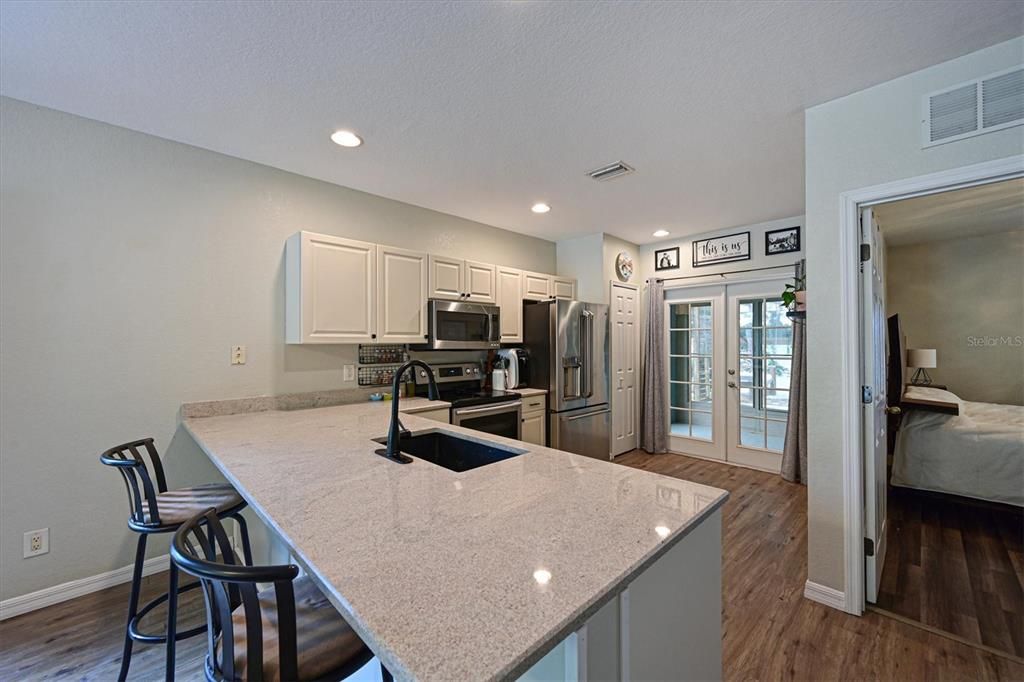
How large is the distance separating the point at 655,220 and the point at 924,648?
348 centimetres

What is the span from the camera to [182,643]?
187 cm

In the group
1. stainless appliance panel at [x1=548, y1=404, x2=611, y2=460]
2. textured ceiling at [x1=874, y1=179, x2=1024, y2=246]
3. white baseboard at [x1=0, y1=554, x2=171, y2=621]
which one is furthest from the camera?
stainless appliance panel at [x1=548, y1=404, x2=611, y2=460]

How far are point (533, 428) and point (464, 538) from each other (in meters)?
2.94

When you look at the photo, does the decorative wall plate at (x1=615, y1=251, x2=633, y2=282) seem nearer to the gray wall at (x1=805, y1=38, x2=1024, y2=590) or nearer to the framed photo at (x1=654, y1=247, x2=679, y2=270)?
the framed photo at (x1=654, y1=247, x2=679, y2=270)

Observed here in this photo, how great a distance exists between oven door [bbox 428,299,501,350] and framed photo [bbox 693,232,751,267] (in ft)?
8.18

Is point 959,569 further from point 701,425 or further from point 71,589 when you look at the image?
point 71,589

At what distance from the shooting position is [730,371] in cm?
449

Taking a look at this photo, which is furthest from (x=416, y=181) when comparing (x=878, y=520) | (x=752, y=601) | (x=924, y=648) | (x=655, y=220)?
(x=924, y=648)

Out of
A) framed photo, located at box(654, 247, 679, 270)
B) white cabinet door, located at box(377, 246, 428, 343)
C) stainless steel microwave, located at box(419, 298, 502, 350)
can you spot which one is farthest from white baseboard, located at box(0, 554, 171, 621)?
framed photo, located at box(654, 247, 679, 270)

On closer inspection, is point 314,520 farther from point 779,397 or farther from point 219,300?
point 779,397

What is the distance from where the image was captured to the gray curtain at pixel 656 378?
4859 millimetres

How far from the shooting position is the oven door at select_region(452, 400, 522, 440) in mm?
3236

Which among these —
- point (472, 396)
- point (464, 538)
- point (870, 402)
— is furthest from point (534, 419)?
point (464, 538)

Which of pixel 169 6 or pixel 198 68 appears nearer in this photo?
pixel 169 6
